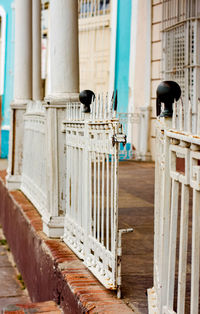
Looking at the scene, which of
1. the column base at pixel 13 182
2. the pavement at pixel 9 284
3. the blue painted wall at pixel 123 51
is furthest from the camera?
the blue painted wall at pixel 123 51

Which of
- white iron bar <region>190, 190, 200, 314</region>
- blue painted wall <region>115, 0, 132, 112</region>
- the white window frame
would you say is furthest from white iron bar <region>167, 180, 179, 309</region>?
the white window frame

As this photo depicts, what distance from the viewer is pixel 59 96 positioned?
4641 mm

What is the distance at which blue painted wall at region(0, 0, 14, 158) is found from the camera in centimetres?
1580

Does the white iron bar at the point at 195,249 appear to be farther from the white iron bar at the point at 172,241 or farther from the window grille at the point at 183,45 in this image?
the window grille at the point at 183,45

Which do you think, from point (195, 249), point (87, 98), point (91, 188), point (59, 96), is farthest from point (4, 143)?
point (195, 249)

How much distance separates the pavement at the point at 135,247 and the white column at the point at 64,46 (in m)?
1.41

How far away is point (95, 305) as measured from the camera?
299 cm

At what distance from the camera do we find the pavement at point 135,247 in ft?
10.9

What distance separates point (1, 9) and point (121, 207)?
1174 cm

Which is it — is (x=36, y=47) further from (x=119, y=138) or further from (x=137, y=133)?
(x=119, y=138)

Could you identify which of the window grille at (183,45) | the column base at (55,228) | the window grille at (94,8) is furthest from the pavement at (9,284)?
the window grille at (94,8)

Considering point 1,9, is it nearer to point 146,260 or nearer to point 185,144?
point 146,260

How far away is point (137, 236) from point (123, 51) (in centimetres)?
792

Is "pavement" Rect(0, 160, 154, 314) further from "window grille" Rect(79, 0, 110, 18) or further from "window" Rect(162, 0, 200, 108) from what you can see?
"window grille" Rect(79, 0, 110, 18)
